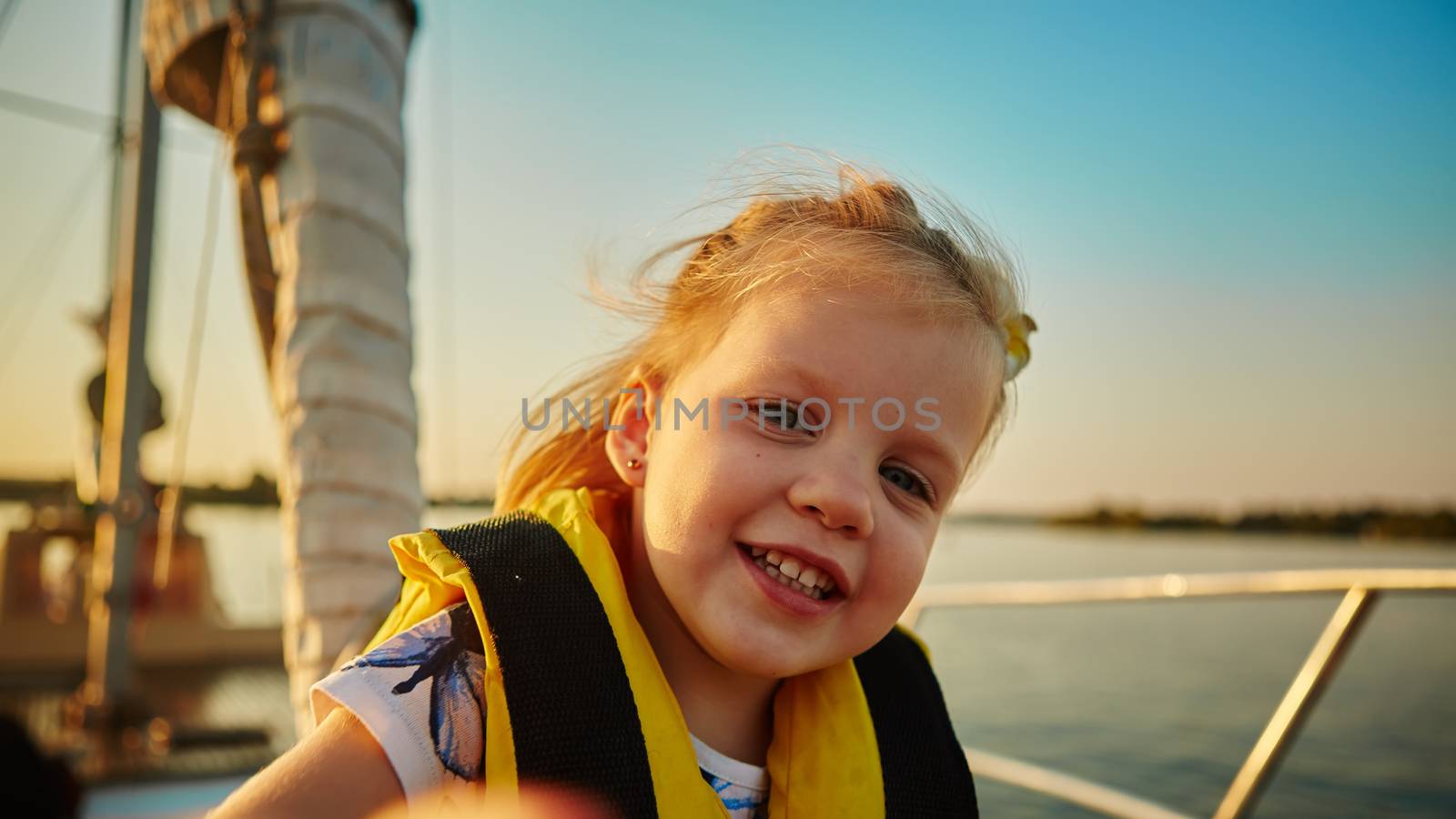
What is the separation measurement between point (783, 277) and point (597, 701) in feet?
1.65

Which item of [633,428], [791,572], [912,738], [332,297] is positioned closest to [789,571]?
[791,572]

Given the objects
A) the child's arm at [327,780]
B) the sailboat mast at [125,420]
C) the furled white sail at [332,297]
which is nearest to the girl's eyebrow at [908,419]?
the child's arm at [327,780]

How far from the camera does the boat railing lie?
1.89 m

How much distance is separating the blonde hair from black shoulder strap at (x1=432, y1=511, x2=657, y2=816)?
0.28 m

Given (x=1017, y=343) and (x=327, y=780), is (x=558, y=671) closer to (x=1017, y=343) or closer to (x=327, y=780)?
(x=327, y=780)

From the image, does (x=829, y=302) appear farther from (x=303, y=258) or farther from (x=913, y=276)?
(x=303, y=258)

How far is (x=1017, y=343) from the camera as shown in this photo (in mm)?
1248

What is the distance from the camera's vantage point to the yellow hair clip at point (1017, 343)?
1218 millimetres

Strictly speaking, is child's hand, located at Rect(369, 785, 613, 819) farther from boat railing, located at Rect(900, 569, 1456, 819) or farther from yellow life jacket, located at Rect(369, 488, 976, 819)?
boat railing, located at Rect(900, 569, 1456, 819)

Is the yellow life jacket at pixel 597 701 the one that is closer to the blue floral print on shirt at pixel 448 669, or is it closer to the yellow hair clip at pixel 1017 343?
the blue floral print on shirt at pixel 448 669

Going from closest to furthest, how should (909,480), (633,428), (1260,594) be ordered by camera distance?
(909,480), (633,428), (1260,594)

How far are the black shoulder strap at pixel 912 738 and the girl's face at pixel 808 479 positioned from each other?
26cm

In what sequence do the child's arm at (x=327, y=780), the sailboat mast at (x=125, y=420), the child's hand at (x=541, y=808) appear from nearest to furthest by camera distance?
1. the child's arm at (x=327, y=780)
2. the child's hand at (x=541, y=808)
3. the sailboat mast at (x=125, y=420)

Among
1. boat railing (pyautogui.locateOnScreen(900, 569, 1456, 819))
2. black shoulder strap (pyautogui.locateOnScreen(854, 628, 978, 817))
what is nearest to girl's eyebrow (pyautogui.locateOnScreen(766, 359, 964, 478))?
black shoulder strap (pyautogui.locateOnScreen(854, 628, 978, 817))
